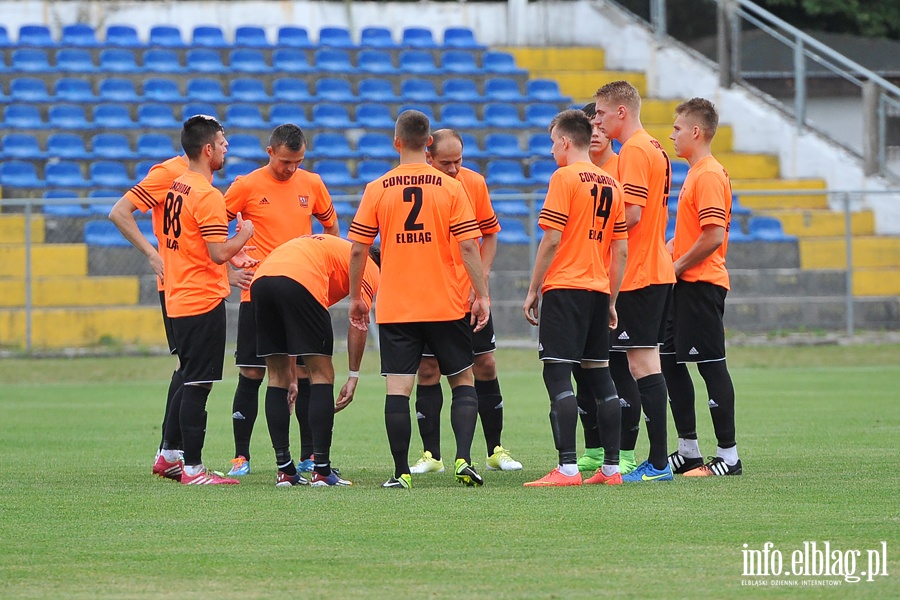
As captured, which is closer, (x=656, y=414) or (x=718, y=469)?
(x=656, y=414)

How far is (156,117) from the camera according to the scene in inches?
880

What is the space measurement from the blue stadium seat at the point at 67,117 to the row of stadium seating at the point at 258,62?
1.08 metres

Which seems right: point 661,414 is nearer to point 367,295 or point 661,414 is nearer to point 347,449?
point 367,295

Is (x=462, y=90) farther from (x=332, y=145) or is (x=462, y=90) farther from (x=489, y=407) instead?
(x=489, y=407)

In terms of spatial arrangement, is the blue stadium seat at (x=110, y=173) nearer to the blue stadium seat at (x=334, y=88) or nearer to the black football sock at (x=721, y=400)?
the blue stadium seat at (x=334, y=88)

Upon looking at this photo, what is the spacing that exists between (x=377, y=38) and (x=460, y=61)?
1813mm

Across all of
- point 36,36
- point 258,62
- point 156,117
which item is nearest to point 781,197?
point 258,62

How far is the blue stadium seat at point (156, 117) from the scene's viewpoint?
22.1 m

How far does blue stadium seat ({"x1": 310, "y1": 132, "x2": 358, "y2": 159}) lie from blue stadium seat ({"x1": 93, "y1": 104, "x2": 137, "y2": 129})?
10.3 feet

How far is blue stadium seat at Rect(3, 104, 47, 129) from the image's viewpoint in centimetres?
2170

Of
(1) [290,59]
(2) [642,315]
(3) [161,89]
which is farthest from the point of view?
(1) [290,59]

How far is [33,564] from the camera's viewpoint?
17.8ft

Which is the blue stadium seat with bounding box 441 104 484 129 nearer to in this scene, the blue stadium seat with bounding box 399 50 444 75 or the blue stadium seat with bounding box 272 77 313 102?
the blue stadium seat with bounding box 399 50 444 75

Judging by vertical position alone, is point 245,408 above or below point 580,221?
below
